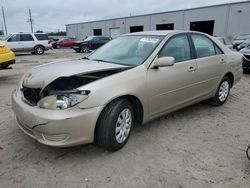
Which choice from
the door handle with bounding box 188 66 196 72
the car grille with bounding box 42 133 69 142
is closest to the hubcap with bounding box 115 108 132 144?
the car grille with bounding box 42 133 69 142

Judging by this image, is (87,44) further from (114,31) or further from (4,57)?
(114,31)

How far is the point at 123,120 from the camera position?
132 inches

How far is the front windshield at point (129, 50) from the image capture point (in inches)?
151

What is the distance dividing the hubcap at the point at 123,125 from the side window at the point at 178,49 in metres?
1.09

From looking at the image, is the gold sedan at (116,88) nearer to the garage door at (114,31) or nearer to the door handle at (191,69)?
the door handle at (191,69)

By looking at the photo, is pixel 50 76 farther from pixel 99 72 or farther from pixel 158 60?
pixel 158 60

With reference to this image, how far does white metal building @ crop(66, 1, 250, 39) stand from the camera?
83.5 ft

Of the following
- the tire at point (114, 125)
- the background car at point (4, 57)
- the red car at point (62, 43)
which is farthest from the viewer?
the red car at point (62, 43)

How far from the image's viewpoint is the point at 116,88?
10.3 ft

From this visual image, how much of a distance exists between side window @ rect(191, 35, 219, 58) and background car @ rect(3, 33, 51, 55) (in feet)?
54.1

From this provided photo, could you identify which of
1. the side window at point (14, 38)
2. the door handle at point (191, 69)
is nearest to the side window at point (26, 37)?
the side window at point (14, 38)

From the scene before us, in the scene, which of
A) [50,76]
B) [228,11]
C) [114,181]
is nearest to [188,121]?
[114,181]

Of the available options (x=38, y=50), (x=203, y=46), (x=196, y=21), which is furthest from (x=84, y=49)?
(x=203, y=46)

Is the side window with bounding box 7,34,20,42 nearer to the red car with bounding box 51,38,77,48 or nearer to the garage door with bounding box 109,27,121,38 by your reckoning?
the red car with bounding box 51,38,77,48
